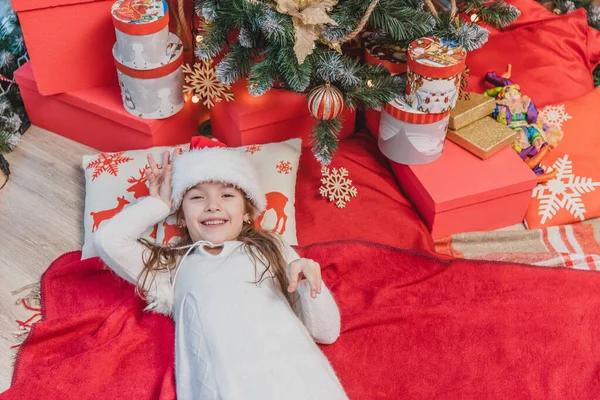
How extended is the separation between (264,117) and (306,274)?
1.94ft

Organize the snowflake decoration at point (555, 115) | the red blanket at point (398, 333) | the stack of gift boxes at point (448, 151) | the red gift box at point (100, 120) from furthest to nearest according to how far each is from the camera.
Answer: the snowflake decoration at point (555, 115) → the red gift box at point (100, 120) → the stack of gift boxes at point (448, 151) → the red blanket at point (398, 333)

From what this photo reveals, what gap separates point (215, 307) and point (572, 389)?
0.72 meters

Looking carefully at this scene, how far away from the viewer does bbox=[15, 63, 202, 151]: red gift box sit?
1.77m

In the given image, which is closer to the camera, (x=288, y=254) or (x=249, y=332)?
(x=249, y=332)

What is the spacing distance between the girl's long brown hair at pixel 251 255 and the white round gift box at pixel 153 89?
0.44 metres

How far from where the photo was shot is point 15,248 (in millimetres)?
1622

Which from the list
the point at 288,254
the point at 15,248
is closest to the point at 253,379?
the point at 288,254

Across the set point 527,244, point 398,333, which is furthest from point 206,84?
point 527,244

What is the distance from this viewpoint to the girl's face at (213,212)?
1361 mm

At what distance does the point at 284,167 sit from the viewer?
167 cm

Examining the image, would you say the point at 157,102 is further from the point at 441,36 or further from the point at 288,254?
the point at 441,36

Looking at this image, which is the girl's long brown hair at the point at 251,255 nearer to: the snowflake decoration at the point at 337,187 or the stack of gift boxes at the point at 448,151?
the snowflake decoration at the point at 337,187

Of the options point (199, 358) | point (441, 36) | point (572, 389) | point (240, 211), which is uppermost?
point (441, 36)

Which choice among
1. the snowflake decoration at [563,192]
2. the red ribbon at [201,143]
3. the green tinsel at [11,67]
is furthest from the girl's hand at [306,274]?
the green tinsel at [11,67]
